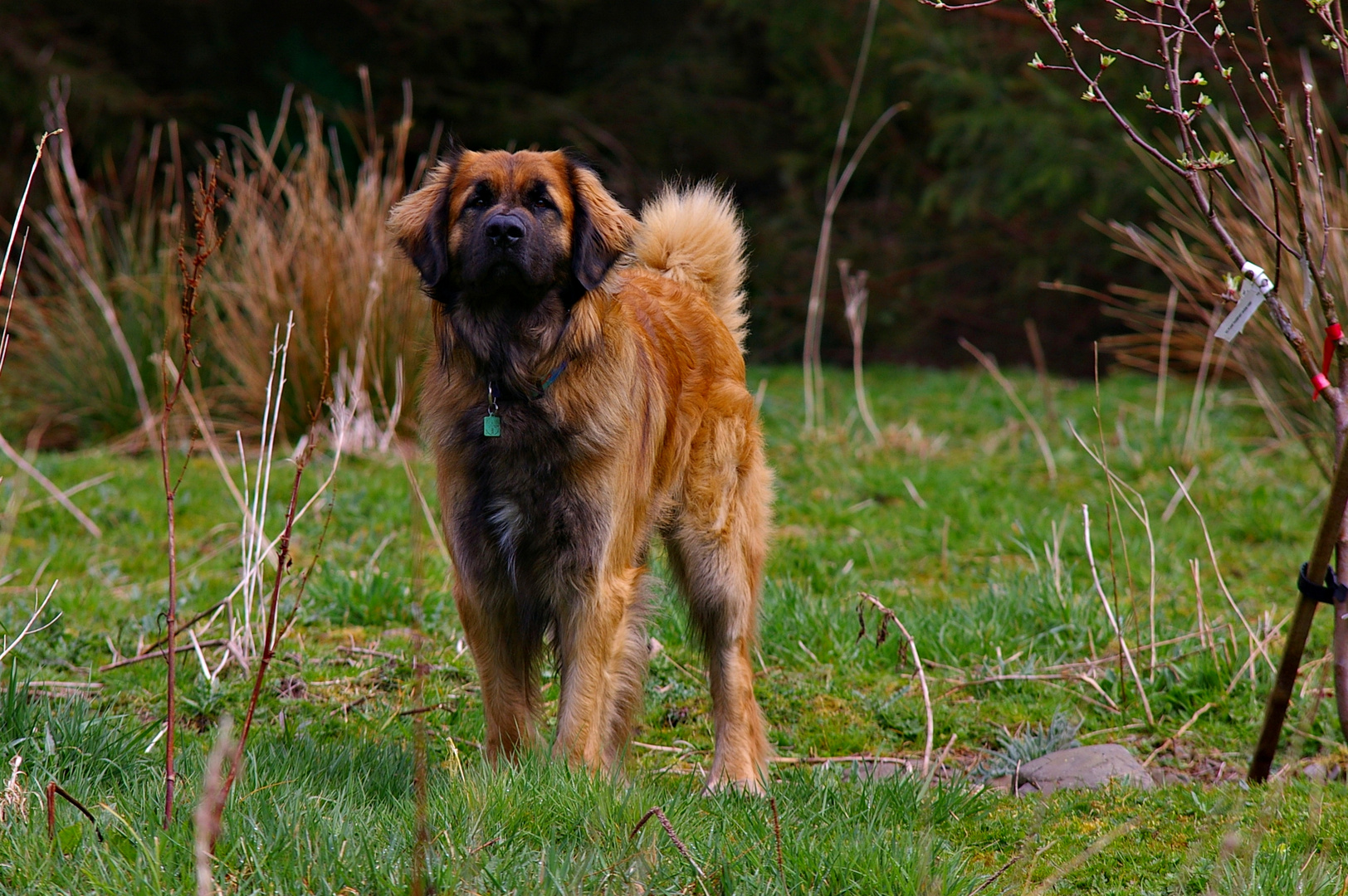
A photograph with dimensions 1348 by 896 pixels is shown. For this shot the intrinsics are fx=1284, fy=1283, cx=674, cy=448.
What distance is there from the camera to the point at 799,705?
437 cm

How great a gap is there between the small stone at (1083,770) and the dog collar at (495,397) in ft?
5.81

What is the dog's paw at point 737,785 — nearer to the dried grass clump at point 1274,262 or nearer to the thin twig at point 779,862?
the thin twig at point 779,862

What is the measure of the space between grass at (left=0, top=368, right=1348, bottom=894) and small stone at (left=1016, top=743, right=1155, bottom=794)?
0.13 meters

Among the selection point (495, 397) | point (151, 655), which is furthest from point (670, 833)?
point (151, 655)

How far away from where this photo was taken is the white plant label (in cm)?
325

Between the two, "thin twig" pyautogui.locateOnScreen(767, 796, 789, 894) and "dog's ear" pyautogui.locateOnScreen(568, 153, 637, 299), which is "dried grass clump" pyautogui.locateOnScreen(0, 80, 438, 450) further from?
"thin twig" pyautogui.locateOnScreen(767, 796, 789, 894)

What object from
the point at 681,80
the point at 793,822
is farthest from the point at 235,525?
the point at 681,80

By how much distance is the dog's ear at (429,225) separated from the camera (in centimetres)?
362

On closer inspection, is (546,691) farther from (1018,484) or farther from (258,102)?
(258,102)

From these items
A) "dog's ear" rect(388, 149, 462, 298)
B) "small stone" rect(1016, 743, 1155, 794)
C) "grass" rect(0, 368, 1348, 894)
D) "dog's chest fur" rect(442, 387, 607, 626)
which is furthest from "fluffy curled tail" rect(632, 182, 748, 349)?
"small stone" rect(1016, 743, 1155, 794)

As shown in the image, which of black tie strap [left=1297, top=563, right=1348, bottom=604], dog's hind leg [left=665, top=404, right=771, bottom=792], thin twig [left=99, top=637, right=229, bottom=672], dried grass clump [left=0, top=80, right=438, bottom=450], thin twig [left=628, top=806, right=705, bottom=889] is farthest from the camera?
dried grass clump [left=0, top=80, right=438, bottom=450]

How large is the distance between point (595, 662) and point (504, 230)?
1184 millimetres

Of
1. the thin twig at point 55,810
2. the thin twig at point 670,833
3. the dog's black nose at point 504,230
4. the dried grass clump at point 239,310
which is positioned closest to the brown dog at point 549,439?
the dog's black nose at point 504,230

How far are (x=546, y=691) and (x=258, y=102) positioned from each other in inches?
422
